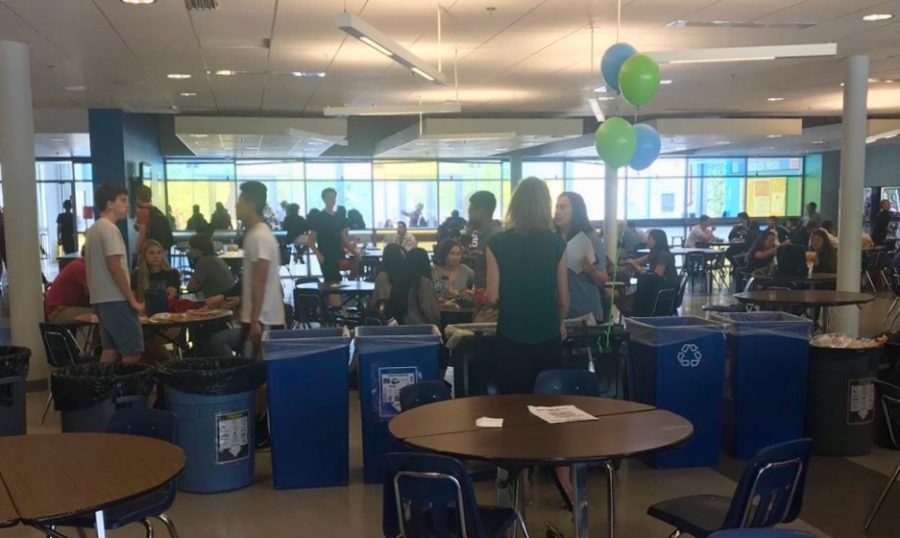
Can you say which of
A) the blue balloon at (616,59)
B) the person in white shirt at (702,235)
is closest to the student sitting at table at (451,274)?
the blue balloon at (616,59)

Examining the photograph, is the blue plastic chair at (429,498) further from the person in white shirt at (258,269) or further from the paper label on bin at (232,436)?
the person in white shirt at (258,269)

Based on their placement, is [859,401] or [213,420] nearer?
[213,420]

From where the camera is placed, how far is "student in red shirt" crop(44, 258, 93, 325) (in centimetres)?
630

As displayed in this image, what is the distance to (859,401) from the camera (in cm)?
490

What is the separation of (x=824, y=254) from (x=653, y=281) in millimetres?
2649

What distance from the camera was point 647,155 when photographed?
18.4ft

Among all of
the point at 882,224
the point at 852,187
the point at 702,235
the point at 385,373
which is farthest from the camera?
the point at 702,235

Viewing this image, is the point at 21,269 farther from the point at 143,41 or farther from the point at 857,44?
the point at 857,44

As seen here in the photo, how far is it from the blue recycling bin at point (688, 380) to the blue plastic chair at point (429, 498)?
2.21 meters

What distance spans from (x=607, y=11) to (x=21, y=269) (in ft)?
17.2

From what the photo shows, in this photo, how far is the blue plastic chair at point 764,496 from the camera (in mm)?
2527

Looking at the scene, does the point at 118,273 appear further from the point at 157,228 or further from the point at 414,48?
the point at 414,48

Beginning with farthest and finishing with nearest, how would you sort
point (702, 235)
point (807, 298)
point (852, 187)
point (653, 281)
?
point (702, 235), point (852, 187), point (653, 281), point (807, 298)

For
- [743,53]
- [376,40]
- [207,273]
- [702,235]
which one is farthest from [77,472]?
[702,235]
